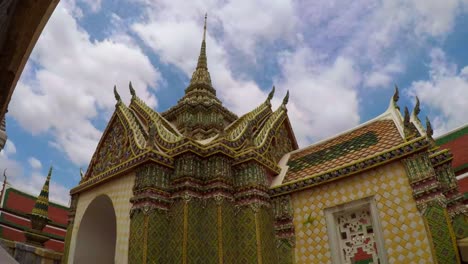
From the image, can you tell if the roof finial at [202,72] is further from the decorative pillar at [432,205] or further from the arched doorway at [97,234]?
the decorative pillar at [432,205]

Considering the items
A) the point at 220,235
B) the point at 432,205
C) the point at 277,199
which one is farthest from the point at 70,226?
the point at 432,205

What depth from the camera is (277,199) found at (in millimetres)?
8000

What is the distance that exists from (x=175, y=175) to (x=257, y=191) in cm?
184

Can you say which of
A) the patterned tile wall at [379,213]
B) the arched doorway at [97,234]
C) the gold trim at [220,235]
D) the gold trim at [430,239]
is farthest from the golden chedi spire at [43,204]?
the gold trim at [430,239]

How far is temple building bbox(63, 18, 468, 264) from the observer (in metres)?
6.26

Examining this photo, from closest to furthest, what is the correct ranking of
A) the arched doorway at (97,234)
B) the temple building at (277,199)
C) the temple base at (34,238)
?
the temple building at (277,199) < the arched doorway at (97,234) < the temple base at (34,238)

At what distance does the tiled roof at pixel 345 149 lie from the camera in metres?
7.46

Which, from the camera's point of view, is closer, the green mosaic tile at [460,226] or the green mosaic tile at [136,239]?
the green mosaic tile at [460,226]

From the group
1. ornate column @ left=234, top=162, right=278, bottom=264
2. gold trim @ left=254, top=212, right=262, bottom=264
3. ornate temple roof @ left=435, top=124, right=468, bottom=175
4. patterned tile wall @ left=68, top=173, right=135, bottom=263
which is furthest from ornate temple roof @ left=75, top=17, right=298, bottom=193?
ornate temple roof @ left=435, top=124, right=468, bottom=175

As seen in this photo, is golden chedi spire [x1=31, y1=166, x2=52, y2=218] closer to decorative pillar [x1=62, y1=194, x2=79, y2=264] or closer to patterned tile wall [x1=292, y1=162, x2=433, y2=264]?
decorative pillar [x1=62, y1=194, x2=79, y2=264]

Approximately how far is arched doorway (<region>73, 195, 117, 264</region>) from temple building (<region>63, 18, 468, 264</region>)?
4 centimetres

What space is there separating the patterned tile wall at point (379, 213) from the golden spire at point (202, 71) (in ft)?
20.2

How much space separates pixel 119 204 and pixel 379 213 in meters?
5.53

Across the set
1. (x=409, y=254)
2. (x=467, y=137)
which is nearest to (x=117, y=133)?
(x=409, y=254)
